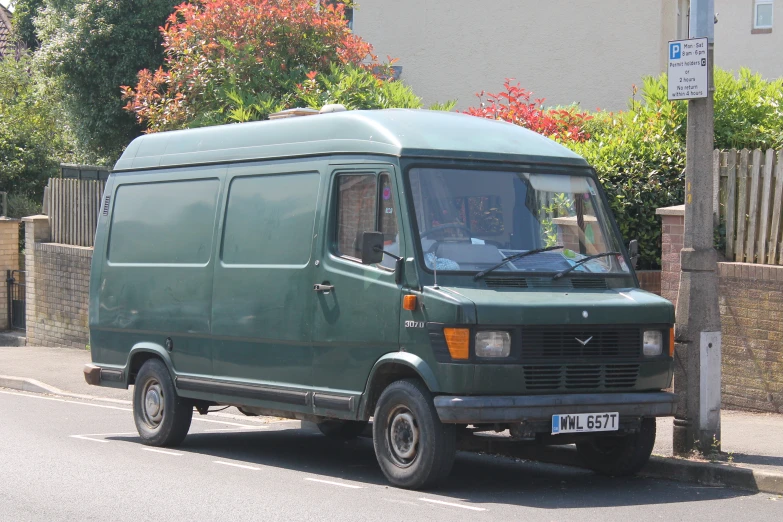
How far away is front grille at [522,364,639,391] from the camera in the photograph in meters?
7.88

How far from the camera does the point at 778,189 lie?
10.8 meters

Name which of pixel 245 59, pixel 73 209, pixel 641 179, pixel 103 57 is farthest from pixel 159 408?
pixel 103 57

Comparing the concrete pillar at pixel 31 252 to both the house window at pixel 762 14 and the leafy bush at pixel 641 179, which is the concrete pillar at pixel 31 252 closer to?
the leafy bush at pixel 641 179

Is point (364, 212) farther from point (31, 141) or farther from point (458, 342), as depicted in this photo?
point (31, 141)

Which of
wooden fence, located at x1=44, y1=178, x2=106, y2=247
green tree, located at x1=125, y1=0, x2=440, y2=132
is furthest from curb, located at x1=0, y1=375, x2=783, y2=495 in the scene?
wooden fence, located at x1=44, y1=178, x2=106, y2=247

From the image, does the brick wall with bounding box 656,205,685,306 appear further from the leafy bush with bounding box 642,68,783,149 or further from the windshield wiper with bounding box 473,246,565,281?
the windshield wiper with bounding box 473,246,565,281

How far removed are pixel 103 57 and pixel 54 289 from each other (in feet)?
21.4

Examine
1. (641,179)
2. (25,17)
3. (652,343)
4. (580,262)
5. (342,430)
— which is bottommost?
(342,430)

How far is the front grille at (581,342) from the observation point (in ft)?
25.8

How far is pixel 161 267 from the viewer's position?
10602 mm

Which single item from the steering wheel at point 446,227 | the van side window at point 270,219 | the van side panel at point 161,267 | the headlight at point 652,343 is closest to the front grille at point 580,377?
the headlight at point 652,343

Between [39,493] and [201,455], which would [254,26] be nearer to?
[201,455]

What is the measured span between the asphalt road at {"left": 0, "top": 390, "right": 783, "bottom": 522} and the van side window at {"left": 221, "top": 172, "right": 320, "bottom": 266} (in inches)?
68.2

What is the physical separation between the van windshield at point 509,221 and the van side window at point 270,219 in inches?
45.7
